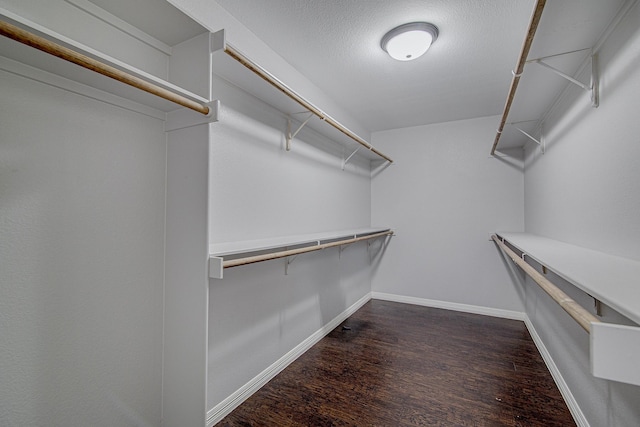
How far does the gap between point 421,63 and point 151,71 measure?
196 cm

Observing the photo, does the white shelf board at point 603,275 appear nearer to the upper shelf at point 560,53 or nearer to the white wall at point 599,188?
the white wall at point 599,188

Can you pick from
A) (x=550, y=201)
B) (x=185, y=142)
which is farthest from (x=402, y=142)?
(x=185, y=142)

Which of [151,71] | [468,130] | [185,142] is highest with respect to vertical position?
[468,130]

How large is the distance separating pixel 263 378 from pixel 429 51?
8.81ft

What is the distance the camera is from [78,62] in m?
0.84

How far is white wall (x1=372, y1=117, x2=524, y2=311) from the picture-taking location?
3.46m

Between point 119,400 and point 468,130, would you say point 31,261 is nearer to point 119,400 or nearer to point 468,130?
point 119,400

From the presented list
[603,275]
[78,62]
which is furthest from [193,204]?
[603,275]

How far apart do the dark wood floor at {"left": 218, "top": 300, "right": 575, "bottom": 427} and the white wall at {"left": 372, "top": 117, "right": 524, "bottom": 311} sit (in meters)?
0.70

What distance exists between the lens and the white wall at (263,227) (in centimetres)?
171

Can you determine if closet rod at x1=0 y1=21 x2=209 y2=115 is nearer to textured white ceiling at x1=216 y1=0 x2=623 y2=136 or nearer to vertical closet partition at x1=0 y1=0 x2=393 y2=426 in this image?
vertical closet partition at x1=0 y1=0 x2=393 y2=426

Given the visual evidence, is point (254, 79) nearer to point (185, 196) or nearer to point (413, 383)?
point (185, 196)

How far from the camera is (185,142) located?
1362 mm

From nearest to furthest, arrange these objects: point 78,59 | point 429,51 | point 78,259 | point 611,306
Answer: point 611,306 < point 78,59 < point 78,259 < point 429,51
